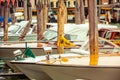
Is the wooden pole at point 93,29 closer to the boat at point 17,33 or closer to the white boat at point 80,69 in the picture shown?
the white boat at point 80,69

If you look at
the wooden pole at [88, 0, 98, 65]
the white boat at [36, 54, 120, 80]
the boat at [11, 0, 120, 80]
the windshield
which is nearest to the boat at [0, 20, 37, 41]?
the windshield

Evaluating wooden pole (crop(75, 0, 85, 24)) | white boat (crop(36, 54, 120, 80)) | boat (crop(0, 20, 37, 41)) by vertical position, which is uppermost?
wooden pole (crop(75, 0, 85, 24))

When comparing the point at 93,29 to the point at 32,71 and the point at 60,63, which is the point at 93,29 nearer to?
the point at 60,63

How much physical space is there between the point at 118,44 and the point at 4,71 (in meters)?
4.86

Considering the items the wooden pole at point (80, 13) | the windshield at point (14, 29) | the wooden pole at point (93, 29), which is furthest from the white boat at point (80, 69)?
the windshield at point (14, 29)

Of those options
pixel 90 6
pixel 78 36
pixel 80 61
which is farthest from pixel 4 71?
pixel 90 6

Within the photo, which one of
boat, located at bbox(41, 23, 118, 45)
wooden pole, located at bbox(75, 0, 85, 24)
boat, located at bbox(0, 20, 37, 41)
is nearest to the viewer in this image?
boat, located at bbox(41, 23, 118, 45)

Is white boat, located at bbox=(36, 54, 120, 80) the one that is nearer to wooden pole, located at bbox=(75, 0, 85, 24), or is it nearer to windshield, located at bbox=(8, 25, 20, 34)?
wooden pole, located at bbox=(75, 0, 85, 24)

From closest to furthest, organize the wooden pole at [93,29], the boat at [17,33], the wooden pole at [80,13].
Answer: the wooden pole at [93,29] → the boat at [17,33] → the wooden pole at [80,13]

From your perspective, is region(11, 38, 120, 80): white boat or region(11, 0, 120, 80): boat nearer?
region(11, 0, 120, 80): boat

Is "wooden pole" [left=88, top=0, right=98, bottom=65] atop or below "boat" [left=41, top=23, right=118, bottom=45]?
atop

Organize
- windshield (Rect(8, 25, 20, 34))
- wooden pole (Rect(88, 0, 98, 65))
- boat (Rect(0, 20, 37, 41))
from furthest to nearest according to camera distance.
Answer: windshield (Rect(8, 25, 20, 34)) → boat (Rect(0, 20, 37, 41)) → wooden pole (Rect(88, 0, 98, 65))

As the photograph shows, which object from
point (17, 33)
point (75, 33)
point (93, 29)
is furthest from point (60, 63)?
point (17, 33)

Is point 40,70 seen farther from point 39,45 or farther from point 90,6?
point 39,45
